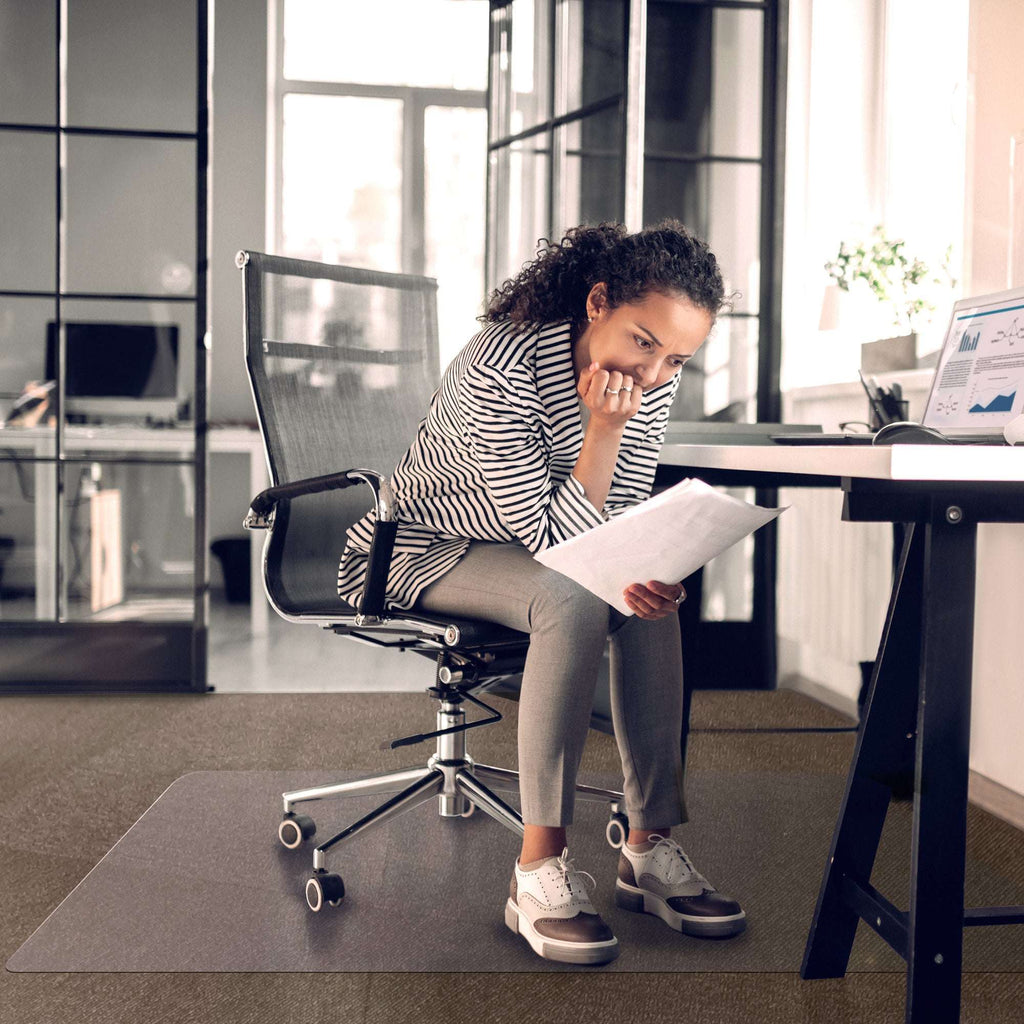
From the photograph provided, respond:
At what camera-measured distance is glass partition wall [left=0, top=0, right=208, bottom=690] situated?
332 centimetres

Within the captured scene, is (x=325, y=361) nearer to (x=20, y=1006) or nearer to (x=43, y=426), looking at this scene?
(x=20, y=1006)

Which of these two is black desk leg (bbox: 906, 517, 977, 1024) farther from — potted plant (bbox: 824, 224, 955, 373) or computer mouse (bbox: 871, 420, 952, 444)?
potted plant (bbox: 824, 224, 955, 373)

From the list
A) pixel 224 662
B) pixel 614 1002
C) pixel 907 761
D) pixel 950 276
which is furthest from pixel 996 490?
pixel 224 662

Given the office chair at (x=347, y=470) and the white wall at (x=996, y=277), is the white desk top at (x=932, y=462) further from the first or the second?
the white wall at (x=996, y=277)

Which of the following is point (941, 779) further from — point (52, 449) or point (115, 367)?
point (52, 449)

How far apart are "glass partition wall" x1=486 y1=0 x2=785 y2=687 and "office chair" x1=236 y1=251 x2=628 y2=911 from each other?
130 cm

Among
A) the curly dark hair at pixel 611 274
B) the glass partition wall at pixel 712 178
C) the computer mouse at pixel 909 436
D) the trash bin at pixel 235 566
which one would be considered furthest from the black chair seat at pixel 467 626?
the trash bin at pixel 235 566

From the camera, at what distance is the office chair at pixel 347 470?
1.74 m

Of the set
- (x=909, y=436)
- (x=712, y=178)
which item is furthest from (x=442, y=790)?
(x=712, y=178)

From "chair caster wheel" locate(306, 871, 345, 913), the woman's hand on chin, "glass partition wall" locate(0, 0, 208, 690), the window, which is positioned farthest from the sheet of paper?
the window

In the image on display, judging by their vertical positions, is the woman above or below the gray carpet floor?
above

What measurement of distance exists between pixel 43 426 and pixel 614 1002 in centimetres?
259

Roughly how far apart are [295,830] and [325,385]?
2.52ft

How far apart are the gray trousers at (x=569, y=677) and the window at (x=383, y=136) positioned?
4.21 metres
